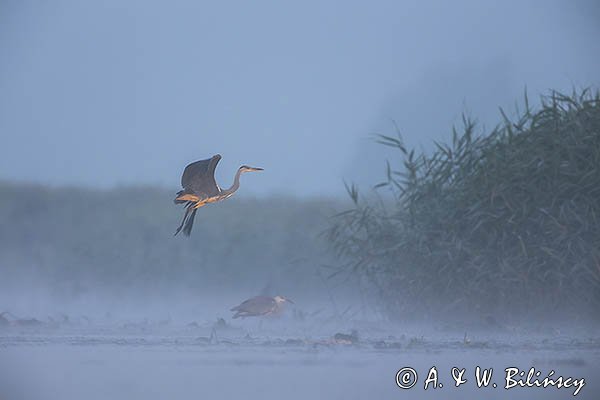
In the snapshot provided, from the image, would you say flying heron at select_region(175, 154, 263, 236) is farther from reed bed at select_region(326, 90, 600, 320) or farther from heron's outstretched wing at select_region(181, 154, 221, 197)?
reed bed at select_region(326, 90, 600, 320)

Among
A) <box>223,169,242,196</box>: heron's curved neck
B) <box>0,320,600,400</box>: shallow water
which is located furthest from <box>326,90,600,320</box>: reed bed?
<box>223,169,242,196</box>: heron's curved neck

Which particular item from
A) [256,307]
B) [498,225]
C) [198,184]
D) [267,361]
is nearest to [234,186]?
[198,184]

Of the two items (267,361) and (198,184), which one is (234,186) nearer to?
(198,184)

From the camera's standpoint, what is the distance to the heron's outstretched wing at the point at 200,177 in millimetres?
5535

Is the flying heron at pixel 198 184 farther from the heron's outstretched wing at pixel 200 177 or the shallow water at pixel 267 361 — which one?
the shallow water at pixel 267 361

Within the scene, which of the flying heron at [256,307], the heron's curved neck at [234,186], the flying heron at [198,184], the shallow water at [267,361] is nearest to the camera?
the shallow water at [267,361]

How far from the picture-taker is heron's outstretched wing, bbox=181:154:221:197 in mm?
5535

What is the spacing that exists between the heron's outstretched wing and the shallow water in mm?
1033

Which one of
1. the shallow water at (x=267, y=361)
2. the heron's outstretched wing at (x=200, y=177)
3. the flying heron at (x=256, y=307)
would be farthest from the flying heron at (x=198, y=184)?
the flying heron at (x=256, y=307)

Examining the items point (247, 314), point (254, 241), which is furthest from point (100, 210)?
point (247, 314)

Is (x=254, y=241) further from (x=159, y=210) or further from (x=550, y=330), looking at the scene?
(x=550, y=330)

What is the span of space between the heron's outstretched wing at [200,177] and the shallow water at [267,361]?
1033 millimetres

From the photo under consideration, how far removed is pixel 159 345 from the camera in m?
6.13

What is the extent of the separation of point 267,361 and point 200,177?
117cm
